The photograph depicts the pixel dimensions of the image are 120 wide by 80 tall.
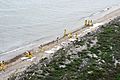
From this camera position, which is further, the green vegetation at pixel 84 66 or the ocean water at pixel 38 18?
the ocean water at pixel 38 18

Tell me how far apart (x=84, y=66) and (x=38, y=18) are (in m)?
39.7

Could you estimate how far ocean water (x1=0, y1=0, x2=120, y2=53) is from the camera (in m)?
44.4

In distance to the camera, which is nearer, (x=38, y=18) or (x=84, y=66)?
(x=84, y=66)

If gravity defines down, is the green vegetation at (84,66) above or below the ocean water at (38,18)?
below

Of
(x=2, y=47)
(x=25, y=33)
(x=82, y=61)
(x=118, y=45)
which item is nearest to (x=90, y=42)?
(x=118, y=45)

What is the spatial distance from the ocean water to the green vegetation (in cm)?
1998

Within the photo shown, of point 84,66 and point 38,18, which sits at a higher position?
point 38,18

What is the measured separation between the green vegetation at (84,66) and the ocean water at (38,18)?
65.5 feet

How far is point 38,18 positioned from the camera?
186ft

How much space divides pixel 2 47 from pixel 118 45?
22.1m

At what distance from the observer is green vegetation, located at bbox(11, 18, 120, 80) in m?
16.5

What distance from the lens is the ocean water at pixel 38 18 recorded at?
44.4 metres

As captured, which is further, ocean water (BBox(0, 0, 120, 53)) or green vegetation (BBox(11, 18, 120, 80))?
ocean water (BBox(0, 0, 120, 53))

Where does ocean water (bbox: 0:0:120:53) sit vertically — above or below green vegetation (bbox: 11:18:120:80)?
above
